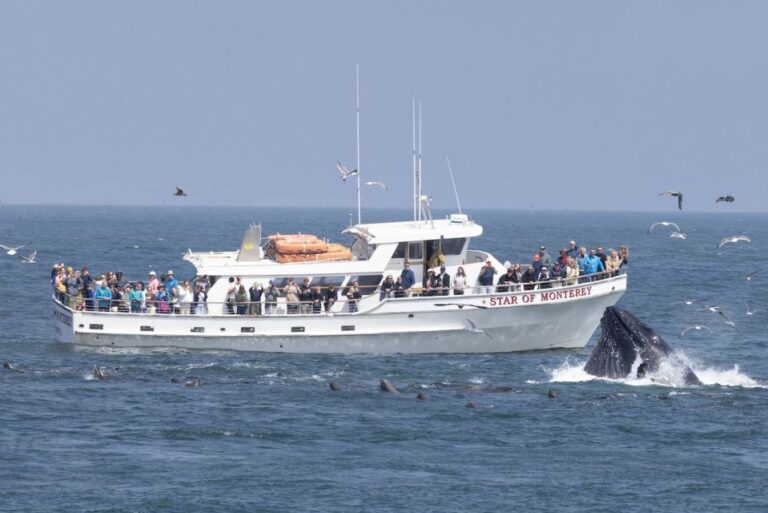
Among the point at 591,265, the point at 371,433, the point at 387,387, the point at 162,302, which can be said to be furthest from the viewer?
the point at 591,265

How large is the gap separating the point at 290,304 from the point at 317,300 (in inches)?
37.1

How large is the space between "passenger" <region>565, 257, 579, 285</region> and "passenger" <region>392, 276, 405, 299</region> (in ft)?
18.9

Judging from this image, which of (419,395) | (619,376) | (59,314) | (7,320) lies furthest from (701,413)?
(7,320)

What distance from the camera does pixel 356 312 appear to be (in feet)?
155

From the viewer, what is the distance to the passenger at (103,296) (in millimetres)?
47294

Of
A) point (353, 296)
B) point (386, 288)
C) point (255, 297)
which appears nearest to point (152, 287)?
point (255, 297)

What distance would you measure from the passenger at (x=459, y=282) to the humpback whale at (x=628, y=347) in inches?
240

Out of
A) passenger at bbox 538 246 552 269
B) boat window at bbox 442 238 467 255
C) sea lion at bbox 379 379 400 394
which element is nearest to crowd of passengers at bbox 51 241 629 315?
passenger at bbox 538 246 552 269

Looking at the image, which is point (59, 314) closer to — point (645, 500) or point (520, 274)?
point (520, 274)

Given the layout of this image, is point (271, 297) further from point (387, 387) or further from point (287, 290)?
point (387, 387)

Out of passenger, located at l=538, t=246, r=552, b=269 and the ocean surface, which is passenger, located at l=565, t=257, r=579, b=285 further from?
the ocean surface

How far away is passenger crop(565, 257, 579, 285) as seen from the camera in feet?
158

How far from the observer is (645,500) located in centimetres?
2950

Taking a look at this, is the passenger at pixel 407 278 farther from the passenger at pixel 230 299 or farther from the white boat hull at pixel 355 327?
the passenger at pixel 230 299
